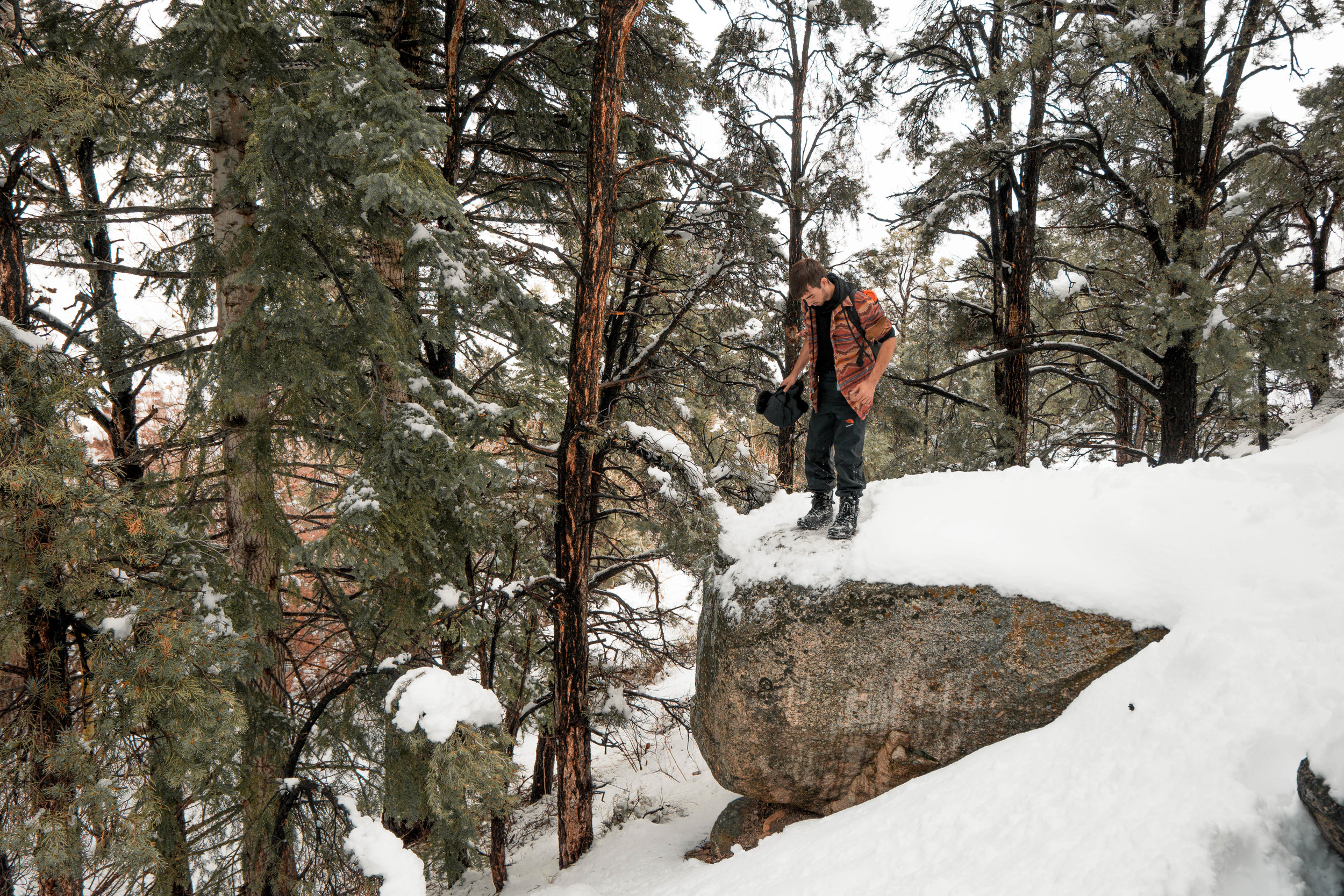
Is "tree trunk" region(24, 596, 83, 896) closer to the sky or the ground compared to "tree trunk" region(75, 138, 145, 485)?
closer to the ground

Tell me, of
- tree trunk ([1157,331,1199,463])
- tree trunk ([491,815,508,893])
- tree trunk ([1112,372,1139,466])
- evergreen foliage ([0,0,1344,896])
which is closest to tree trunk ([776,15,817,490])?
evergreen foliage ([0,0,1344,896])

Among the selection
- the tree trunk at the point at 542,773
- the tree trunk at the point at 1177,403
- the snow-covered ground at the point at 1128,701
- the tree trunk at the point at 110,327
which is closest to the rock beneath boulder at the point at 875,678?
the snow-covered ground at the point at 1128,701

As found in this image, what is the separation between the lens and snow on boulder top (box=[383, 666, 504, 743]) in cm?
367

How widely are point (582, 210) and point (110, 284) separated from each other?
5065mm

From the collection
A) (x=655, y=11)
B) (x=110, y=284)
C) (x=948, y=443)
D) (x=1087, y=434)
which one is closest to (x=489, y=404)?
(x=655, y=11)

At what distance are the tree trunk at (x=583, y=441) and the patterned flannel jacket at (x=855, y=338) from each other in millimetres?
1708

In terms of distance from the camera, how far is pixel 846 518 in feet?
14.2

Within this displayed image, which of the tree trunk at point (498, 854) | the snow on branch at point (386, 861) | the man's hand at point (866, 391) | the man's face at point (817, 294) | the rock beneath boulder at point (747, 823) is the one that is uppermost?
the man's face at point (817, 294)

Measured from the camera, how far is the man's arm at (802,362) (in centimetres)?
440

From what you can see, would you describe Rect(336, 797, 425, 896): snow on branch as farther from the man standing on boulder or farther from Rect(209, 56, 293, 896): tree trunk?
the man standing on boulder

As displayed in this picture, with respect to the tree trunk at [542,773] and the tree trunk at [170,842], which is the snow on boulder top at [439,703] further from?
the tree trunk at [542,773]

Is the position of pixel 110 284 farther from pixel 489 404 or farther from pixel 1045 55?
pixel 1045 55

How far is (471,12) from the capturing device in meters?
5.75

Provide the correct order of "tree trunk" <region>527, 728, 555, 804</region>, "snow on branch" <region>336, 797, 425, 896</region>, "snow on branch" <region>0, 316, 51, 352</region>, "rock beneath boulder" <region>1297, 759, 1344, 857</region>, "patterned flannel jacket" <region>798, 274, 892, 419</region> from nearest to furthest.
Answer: "rock beneath boulder" <region>1297, 759, 1344, 857</region> → "snow on branch" <region>336, 797, 425, 896</region> → "snow on branch" <region>0, 316, 51, 352</region> → "patterned flannel jacket" <region>798, 274, 892, 419</region> → "tree trunk" <region>527, 728, 555, 804</region>
